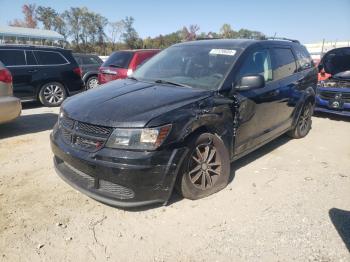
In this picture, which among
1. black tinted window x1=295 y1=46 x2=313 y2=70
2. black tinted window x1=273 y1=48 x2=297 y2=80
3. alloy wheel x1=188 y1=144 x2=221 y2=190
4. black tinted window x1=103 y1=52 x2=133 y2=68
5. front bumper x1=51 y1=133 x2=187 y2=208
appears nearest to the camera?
front bumper x1=51 y1=133 x2=187 y2=208

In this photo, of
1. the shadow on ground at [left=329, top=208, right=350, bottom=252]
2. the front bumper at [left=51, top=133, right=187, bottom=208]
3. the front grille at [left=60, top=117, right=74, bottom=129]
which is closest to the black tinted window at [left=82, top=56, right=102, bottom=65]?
the front grille at [left=60, top=117, right=74, bottom=129]

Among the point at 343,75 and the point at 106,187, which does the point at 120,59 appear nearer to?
the point at 343,75

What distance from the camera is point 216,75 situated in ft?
13.3

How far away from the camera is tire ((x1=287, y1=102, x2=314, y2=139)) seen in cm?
627

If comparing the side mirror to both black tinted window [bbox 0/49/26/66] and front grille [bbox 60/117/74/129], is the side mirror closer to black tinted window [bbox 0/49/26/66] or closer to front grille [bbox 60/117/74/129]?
front grille [bbox 60/117/74/129]

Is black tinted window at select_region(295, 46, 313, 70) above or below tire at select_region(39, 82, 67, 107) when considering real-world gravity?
above

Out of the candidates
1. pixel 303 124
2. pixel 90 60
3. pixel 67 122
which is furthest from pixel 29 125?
pixel 90 60

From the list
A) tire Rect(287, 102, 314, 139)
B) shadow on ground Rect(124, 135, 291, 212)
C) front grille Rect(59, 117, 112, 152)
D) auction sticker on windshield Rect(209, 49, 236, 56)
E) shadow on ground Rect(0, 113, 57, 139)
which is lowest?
shadow on ground Rect(124, 135, 291, 212)

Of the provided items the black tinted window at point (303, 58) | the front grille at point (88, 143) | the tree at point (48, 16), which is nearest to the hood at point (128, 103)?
the front grille at point (88, 143)

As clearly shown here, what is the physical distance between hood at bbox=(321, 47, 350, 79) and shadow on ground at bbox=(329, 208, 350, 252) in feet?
20.1

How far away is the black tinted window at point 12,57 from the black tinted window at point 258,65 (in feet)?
22.8

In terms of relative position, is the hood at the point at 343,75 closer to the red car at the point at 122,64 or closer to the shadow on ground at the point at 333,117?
the shadow on ground at the point at 333,117

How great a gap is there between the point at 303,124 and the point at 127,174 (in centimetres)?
453

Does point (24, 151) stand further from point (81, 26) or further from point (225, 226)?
point (81, 26)
